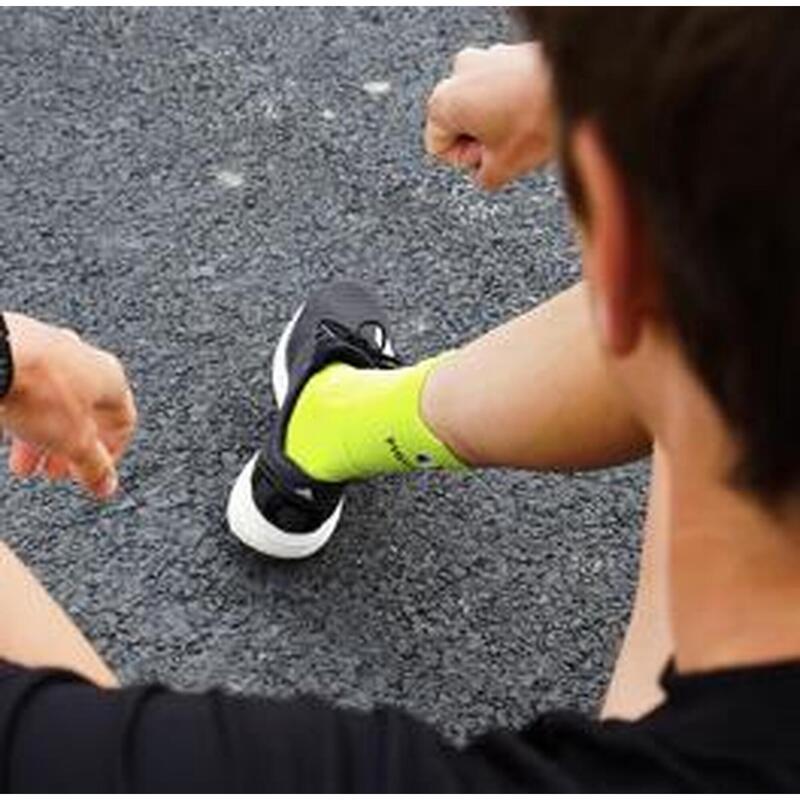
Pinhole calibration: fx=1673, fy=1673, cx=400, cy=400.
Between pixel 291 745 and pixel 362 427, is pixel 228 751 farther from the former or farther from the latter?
pixel 362 427

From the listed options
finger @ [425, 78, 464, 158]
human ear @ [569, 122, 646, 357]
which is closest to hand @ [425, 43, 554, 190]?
finger @ [425, 78, 464, 158]

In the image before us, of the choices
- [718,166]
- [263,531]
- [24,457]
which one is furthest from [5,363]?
[718,166]

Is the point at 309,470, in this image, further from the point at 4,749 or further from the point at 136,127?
the point at 4,749

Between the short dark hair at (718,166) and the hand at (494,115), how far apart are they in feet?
1.84

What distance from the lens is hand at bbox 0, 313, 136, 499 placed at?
1.17 m

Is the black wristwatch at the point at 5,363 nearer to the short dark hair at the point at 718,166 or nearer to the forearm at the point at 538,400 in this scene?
the forearm at the point at 538,400

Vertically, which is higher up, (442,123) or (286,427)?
(442,123)

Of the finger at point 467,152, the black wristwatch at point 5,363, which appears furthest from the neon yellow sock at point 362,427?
the black wristwatch at point 5,363

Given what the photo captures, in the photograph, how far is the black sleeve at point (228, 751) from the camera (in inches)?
30.2

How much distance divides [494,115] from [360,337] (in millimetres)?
329

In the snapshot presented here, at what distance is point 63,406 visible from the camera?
1163 mm

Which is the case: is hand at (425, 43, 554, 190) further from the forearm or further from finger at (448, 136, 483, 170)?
the forearm

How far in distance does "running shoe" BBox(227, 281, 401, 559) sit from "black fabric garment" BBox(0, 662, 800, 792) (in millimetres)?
623

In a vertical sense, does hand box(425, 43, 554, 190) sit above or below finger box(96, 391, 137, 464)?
above
